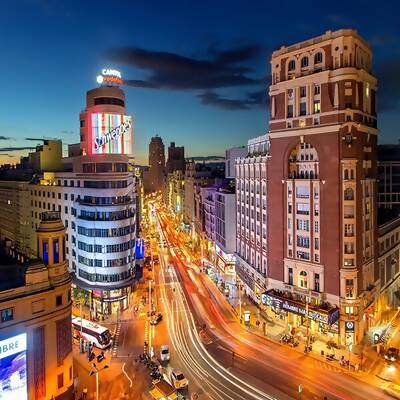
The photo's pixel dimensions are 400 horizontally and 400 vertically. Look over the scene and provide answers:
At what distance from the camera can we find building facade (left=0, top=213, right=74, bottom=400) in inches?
1703

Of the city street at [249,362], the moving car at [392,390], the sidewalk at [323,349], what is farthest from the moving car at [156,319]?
the moving car at [392,390]

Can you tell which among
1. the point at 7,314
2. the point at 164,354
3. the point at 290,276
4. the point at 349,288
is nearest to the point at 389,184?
the point at 290,276

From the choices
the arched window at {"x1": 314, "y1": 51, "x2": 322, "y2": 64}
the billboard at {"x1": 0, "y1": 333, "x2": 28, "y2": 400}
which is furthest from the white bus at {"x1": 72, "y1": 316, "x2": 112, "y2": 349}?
the arched window at {"x1": 314, "y1": 51, "x2": 322, "y2": 64}

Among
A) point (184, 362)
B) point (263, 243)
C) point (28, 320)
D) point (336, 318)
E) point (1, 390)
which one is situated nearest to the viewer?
point (1, 390)

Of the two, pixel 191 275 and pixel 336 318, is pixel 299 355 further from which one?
pixel 191 275

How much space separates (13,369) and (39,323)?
537cm

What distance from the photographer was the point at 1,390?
42.1 metres

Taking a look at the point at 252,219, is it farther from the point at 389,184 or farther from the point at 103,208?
the point at 389,184

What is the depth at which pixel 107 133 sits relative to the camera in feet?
285

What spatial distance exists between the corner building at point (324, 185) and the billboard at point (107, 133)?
34.4 meters

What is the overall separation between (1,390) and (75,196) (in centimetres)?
5268

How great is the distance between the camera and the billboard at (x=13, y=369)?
42384 millimetres

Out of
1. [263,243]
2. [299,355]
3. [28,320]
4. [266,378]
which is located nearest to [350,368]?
[299,355]

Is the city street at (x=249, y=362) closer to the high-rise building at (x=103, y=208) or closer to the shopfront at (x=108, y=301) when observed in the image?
the shopfront at (x=108, y=301)
